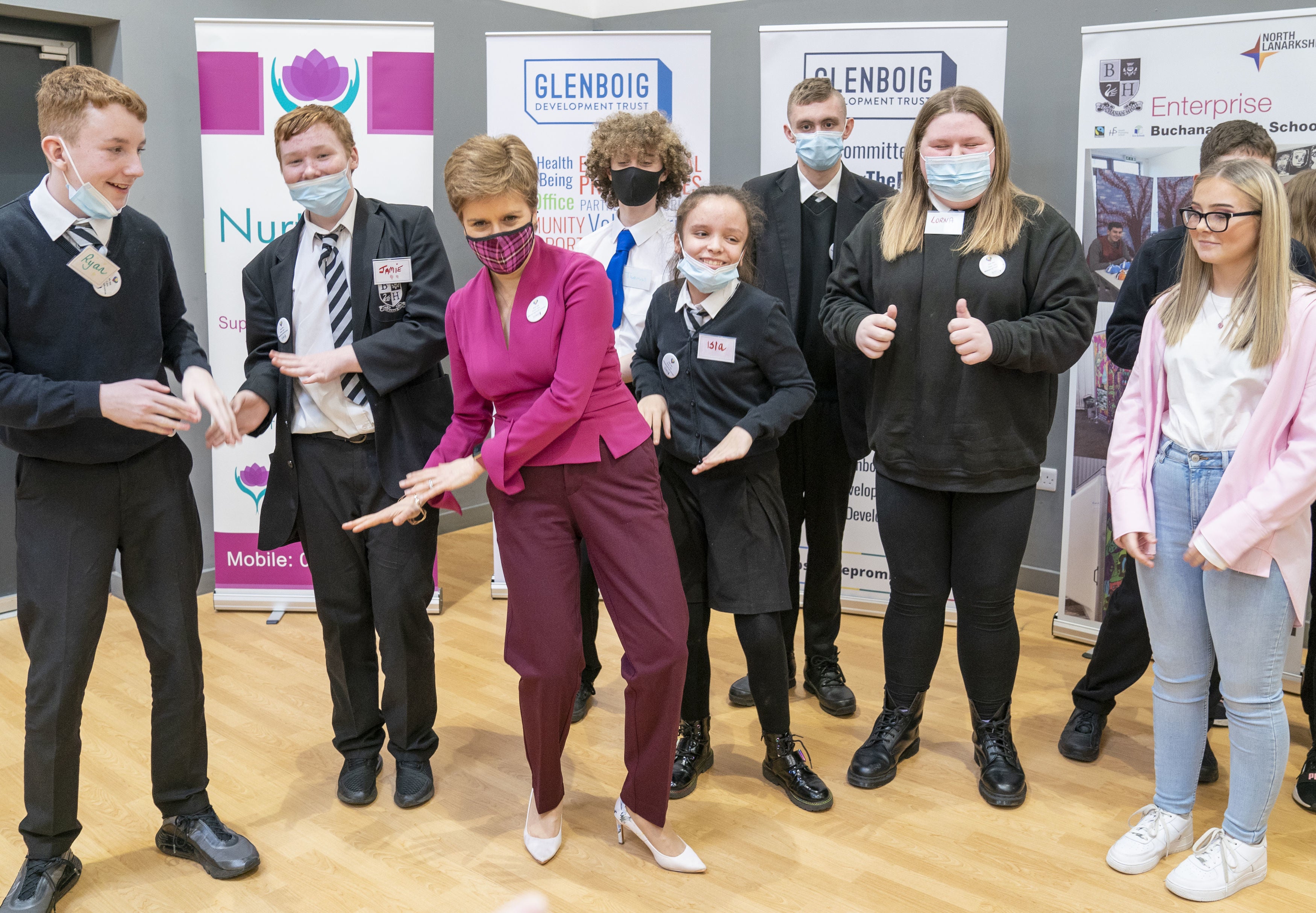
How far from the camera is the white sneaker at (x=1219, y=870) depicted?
8.07ft

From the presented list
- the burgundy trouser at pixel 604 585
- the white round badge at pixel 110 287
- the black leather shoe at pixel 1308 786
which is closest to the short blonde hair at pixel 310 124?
the white round badge at pixel 110 287

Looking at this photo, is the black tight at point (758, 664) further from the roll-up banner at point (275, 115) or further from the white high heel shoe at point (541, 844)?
the roll-up banner at point (275, 115)

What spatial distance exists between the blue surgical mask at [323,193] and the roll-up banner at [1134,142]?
2.46 meters

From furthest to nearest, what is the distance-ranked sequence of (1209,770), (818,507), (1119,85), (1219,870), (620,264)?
(1119,85)
(818,507)
(620,264)
(1209,770)
(1219,870)

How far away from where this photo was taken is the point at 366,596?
2.92 m

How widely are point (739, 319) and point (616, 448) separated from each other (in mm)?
558

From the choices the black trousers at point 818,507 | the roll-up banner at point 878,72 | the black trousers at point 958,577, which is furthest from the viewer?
the roll-up banner at point 878,72

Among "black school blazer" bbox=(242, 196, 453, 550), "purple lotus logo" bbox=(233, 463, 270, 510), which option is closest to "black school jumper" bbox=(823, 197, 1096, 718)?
"black school blazer" bbox=(242, 196, 453, 550)

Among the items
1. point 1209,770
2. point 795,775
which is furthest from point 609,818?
point 1209,770

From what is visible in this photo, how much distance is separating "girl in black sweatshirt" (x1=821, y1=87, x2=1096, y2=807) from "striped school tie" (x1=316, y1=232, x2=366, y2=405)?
1.24m

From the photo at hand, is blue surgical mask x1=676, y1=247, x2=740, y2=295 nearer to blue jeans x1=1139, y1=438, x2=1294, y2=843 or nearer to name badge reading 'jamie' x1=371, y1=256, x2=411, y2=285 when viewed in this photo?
name badge reading 'jamie' x1=371, y1=256, x2=411, y2=285

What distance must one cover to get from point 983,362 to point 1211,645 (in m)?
0.83

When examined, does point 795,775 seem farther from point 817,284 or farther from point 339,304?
point 339,304

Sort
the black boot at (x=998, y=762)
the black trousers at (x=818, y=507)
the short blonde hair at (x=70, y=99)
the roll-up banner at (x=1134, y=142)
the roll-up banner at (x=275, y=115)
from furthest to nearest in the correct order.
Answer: the roll-up banner at (x=275, y=115) → the roll-up banner at (x=1134, y=142) → the black trousers at (x=818, y=507) → the black boot at (x=998, y=762) → the short blonde hair at (x=70, y=99)
